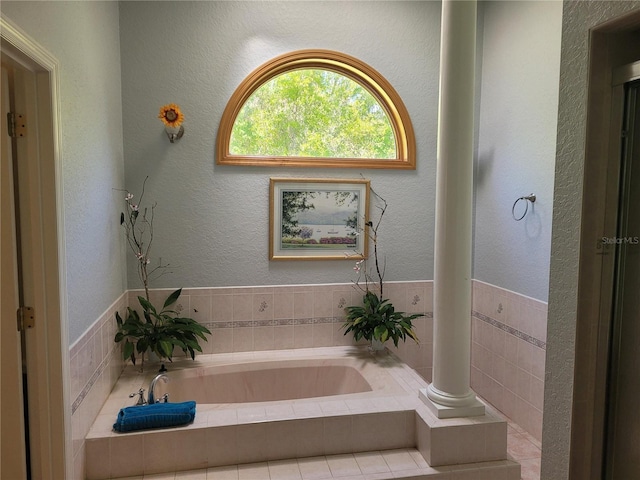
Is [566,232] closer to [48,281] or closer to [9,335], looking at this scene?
[48,281]

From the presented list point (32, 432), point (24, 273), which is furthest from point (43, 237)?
point (32, 432)

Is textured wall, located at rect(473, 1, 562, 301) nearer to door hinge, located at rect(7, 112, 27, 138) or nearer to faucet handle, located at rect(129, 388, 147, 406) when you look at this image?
faucet handle, located at rect(129, 388, 147, 406)

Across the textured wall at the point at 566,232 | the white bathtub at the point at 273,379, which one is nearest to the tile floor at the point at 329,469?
the white bathtub at the point at 273,379

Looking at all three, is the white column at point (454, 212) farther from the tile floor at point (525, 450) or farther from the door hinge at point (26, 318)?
the door hinge at point (26, 318)

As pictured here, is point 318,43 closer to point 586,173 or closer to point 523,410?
point 586,173

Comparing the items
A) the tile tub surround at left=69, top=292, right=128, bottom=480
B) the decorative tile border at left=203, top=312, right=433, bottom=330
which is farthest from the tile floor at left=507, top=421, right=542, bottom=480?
the tile tub surround at left=69, top=292, right=128, bottom=480

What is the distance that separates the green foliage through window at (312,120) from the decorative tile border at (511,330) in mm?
1451

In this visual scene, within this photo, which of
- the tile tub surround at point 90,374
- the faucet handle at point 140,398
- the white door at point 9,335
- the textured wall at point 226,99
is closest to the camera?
the white door at point 9,335

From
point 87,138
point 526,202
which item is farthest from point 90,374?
point 526,202

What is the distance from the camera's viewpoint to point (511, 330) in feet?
10.8

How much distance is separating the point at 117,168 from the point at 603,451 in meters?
2.97

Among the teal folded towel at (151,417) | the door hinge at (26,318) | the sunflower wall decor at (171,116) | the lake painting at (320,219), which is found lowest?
the teal folded towel at (151,417)

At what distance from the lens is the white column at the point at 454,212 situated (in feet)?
8.11

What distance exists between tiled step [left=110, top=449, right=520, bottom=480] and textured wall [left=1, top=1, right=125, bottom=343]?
1.03 m
